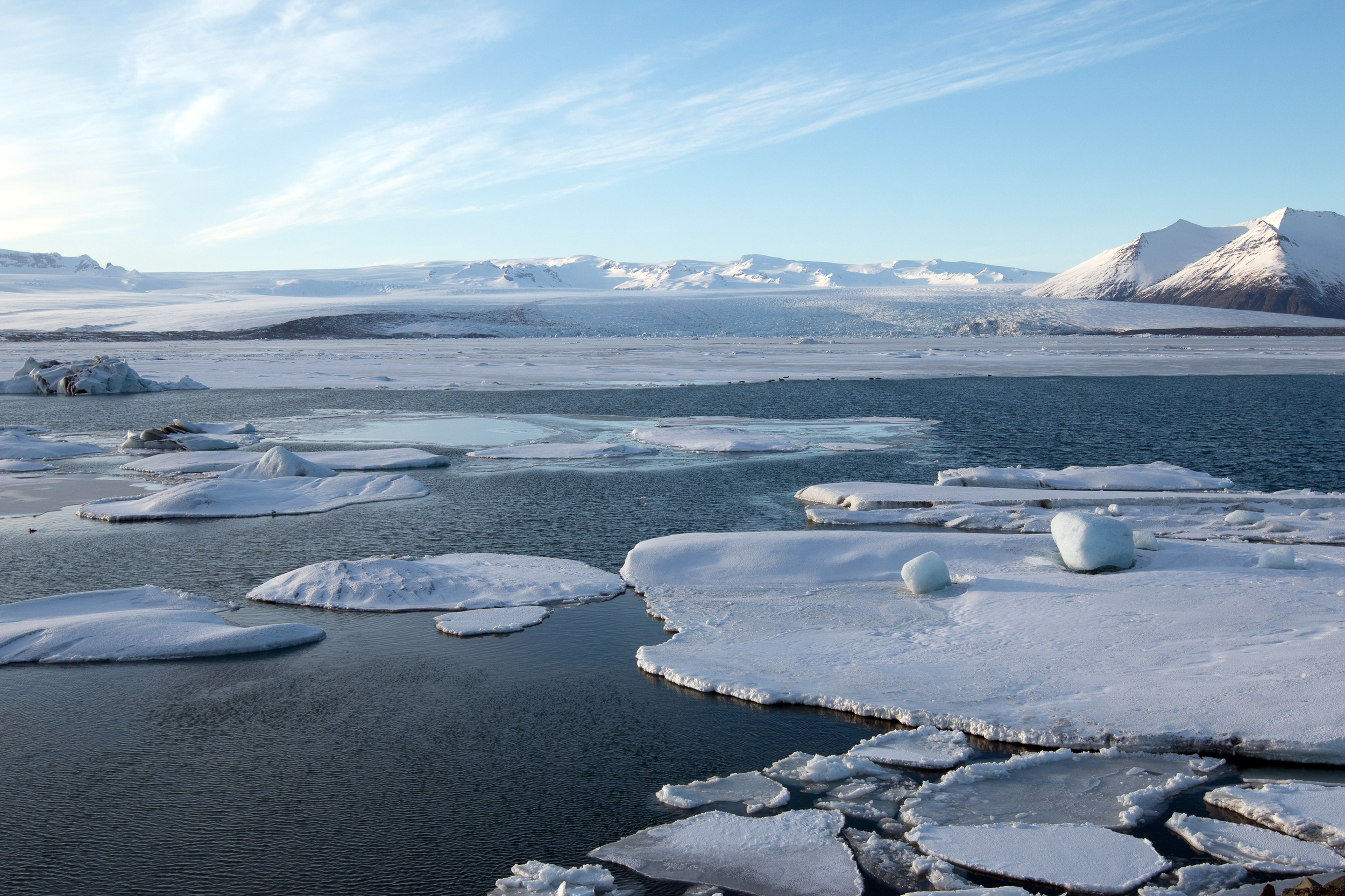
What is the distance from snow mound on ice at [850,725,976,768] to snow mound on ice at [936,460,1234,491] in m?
7.21

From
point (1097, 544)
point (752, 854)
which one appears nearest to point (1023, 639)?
point (1097, 544)

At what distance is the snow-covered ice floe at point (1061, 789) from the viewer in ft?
14.7

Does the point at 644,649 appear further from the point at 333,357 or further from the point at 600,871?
the point at 333,357

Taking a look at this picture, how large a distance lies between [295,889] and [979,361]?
123 ft

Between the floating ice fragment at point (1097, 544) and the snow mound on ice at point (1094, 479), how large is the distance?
4167 mm

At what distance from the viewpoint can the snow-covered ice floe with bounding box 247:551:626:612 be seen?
25.5ft

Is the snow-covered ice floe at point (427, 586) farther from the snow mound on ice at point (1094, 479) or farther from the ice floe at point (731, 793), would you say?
the snow mound on ice at point (1094, 479)

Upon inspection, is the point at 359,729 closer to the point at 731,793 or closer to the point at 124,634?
the point at 731,793

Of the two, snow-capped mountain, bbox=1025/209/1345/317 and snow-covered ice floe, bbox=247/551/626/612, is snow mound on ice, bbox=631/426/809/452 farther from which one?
snow-capped mountain, bbox=1025/209/1345/317

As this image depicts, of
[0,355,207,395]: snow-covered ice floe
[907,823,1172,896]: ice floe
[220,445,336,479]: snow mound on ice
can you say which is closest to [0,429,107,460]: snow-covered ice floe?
[220,445,336,479]: snow mound on ice

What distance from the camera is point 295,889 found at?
399 cm

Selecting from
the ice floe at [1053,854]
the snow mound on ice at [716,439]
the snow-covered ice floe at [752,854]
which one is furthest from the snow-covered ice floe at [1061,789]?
the snow mound on ice at [716,439]

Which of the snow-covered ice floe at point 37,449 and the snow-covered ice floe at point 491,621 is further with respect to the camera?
the snow-covered ice floe at point 37,449

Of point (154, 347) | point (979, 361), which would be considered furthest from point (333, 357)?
point (979, 361)
